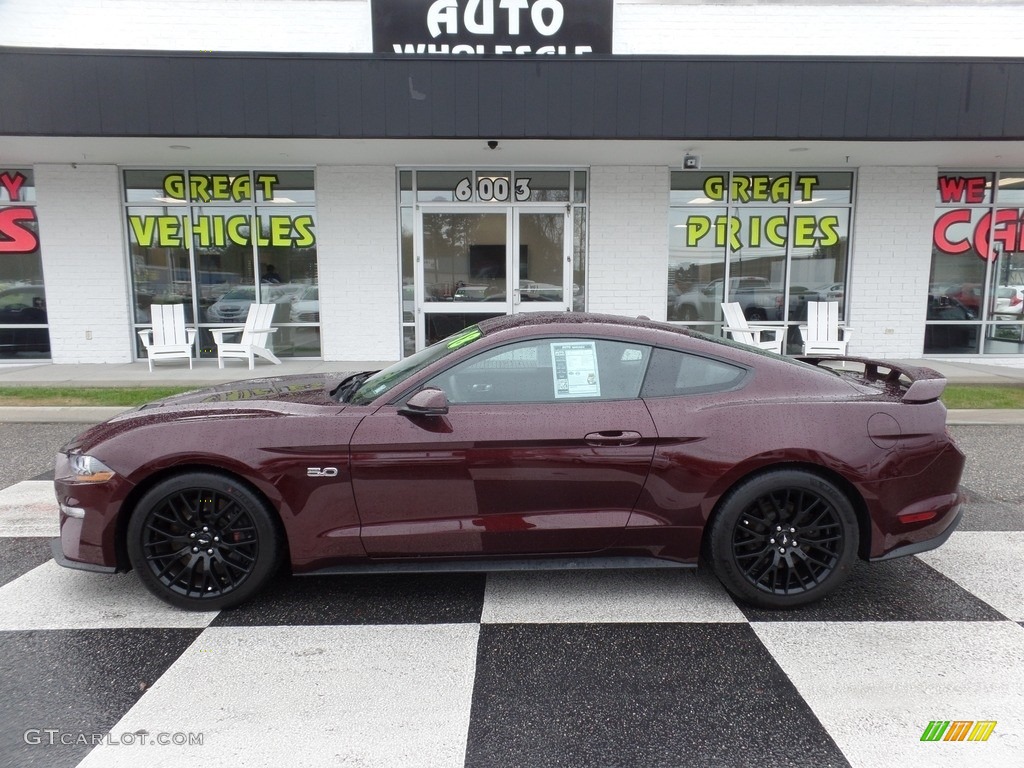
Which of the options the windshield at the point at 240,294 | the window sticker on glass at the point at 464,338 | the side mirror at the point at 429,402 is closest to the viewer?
the side mirror at the point at 429,402

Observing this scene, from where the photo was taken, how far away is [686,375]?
341 centimetres

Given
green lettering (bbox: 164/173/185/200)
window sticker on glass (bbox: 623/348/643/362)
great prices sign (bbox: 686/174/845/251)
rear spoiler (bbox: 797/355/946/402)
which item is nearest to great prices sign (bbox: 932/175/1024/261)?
great prices sign (bbox: 686/174/845/251)

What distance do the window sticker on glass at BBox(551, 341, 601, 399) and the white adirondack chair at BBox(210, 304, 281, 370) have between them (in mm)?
8393

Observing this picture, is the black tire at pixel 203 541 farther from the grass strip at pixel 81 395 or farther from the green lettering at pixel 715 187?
the green lettering at pixel 715 187

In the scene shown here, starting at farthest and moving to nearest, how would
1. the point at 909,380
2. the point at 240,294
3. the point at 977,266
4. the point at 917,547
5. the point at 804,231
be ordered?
the point at 977,266
the point at 240,294
the point at 804,231
the point at 909,380
the point at 917,547

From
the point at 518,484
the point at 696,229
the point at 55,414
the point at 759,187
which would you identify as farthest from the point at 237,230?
the point at 518,484

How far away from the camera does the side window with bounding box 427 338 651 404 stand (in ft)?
11.1

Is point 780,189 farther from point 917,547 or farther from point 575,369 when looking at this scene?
point 575,369

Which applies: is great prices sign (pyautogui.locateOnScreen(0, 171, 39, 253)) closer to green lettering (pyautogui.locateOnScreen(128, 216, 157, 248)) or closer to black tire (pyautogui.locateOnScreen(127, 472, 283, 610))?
green lettering (pyautogui.locateOnScreen(128, 216, 157, 248))

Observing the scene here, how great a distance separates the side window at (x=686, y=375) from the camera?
338 cm

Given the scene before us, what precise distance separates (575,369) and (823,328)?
9.20 m

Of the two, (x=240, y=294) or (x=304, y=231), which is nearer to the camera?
(x=304, y=231)

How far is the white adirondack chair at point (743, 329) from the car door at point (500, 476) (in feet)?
26.2

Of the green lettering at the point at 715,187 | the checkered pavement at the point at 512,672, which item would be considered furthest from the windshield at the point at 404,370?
the green lettering at the point at 715,187
